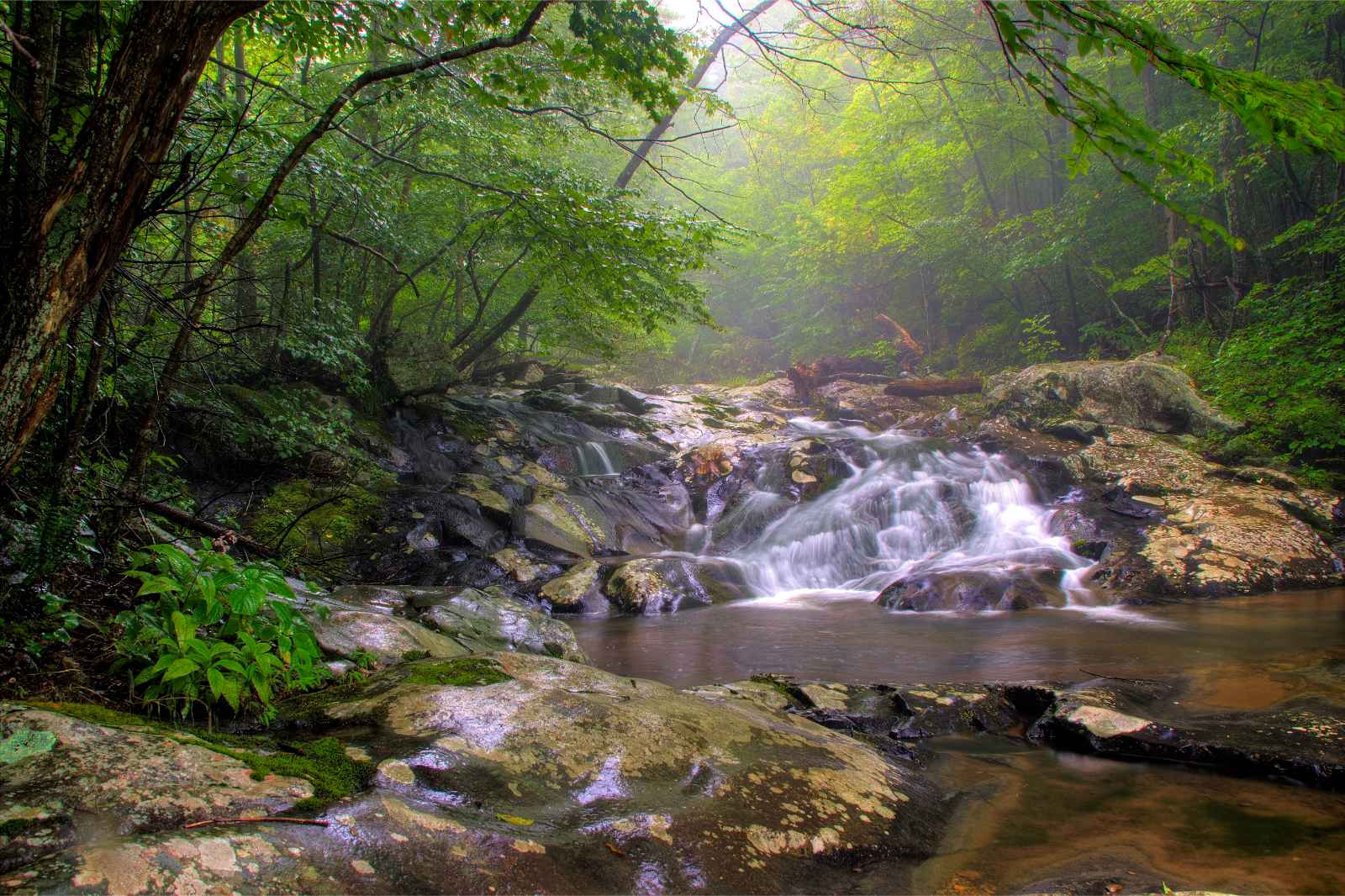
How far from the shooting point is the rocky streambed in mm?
1613

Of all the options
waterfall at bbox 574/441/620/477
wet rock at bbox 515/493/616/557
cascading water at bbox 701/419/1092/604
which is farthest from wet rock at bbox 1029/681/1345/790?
waterfall at bbox 574/441/620/477

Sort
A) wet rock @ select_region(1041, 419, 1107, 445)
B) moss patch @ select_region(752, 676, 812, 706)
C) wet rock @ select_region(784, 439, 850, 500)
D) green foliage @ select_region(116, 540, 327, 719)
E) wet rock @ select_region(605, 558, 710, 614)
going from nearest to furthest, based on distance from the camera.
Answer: green foliage @ select_region(116, 540, 327, 719), moss patch @ select_region(752, 676, 812, 706), wet rock @ select_region(605, 558, 710, 614), wet rock @ select_region(1041, 419, 1107, 445), wet rock @ select_region(784, 439, 850, 500)

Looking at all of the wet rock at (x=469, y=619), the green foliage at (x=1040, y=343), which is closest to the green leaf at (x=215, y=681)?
the wet rock at (x=469, y=619)

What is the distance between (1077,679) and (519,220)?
17.6ft

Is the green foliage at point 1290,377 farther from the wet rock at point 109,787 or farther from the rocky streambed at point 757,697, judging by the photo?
the wet rock at point 109,787

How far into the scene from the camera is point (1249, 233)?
A: 13172 mm

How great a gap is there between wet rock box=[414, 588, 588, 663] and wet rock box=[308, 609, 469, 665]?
0.71 metres

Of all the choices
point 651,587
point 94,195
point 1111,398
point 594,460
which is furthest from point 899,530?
point 94,195

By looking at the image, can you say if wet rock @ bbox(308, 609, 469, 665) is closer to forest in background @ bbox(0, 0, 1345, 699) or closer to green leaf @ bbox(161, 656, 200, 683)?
forest in background @ bbox(0, 0, 1345, 699)

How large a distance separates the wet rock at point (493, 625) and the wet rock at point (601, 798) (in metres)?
2.08

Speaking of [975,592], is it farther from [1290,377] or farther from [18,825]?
[18,825]

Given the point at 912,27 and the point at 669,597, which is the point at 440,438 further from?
the point at 912,27

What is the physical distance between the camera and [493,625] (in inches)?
217

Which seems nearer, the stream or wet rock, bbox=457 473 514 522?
the stream
